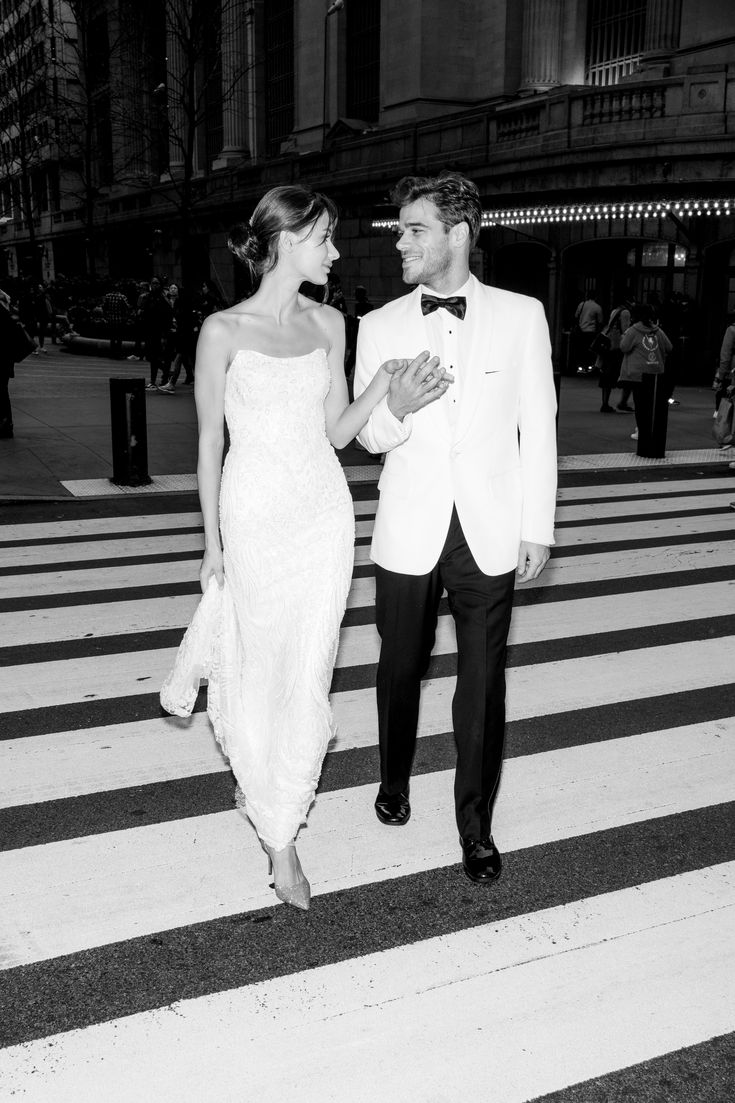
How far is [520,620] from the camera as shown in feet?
22.3

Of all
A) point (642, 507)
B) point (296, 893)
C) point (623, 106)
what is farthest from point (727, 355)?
point (623, 106)

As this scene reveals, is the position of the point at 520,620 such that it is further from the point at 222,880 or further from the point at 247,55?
the point at 247,55

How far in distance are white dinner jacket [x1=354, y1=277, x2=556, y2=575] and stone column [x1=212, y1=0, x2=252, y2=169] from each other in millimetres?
45871

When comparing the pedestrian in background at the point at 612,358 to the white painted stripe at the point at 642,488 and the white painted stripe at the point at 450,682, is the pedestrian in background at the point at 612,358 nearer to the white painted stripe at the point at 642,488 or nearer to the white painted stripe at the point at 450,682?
the white painted stripe at the point at 642,488

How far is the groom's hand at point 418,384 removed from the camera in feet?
10.4

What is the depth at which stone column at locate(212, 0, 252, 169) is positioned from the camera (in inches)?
1815

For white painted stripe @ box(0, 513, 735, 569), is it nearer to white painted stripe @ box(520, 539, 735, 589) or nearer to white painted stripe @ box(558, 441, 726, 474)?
white painted stripe @ box(520, 539, 735, 589)

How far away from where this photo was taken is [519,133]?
26.7 metres

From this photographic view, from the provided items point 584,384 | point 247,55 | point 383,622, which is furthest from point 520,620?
point 247,55

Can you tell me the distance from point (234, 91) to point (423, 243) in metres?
47.3

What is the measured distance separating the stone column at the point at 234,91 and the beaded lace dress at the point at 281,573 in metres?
46.0

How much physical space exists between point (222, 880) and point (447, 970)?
2.84 feet

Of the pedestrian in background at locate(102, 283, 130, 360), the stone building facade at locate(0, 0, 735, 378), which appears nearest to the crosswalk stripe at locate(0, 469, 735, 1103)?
the stone building facade at locate(0, 0, 735, 378)

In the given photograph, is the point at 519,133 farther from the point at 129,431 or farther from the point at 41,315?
the point at 129,431
